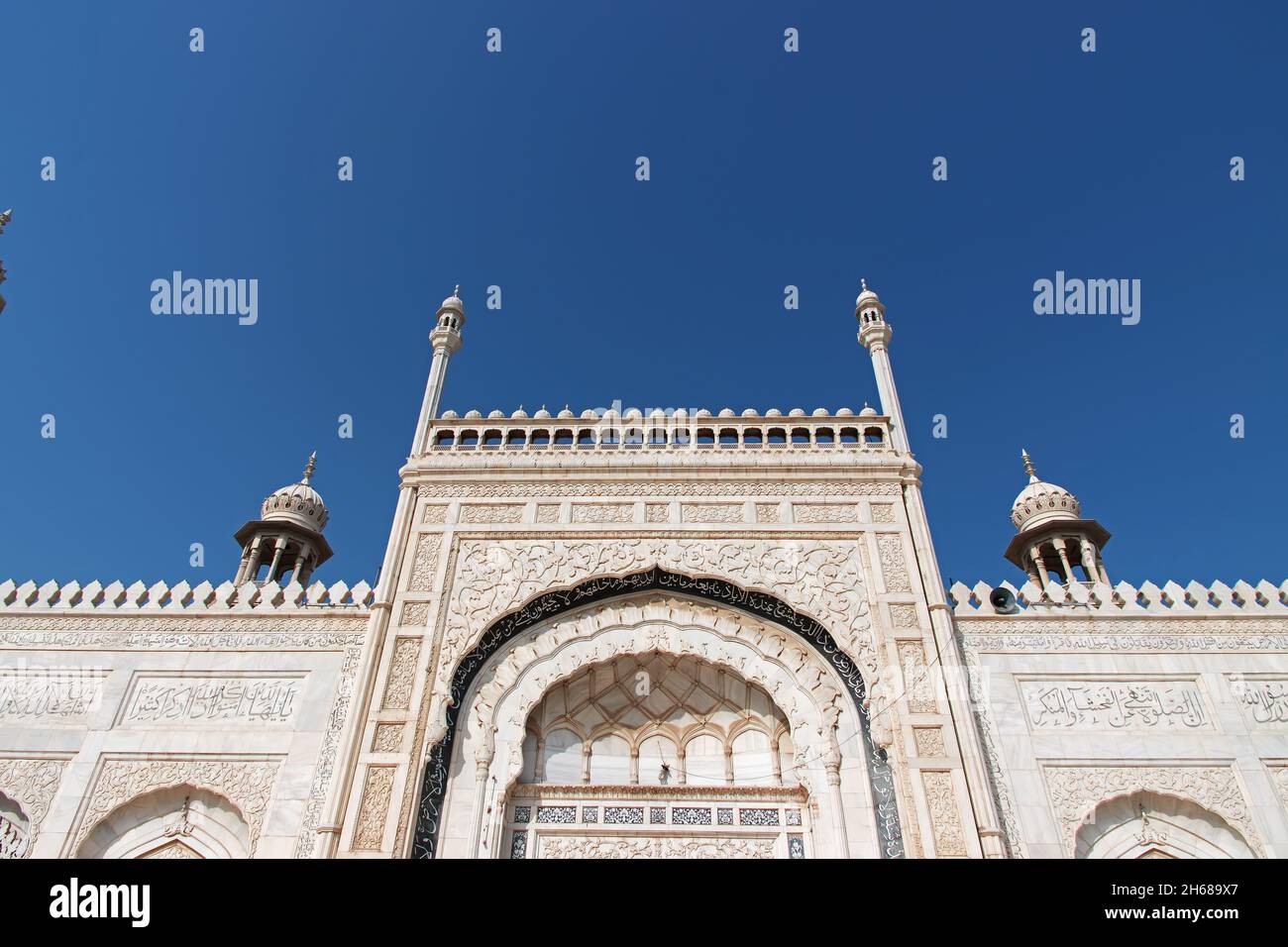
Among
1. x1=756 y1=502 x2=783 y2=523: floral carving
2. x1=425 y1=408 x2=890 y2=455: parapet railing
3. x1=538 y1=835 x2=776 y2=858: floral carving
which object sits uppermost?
x1=425 y1=408 x2=890 y2=455: parapet railing

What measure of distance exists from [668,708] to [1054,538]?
714 centimetres

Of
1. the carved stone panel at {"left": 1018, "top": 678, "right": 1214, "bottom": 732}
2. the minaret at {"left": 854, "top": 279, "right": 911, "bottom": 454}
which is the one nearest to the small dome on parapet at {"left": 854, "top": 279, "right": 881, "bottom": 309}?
the minaret at {"left": 854, "top": 279, "right": 911, "bottom": 454}

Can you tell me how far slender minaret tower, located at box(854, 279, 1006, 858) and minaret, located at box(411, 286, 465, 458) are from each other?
17.4 ft

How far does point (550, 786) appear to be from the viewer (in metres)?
7.07

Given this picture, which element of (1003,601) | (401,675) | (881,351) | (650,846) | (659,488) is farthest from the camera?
(881,351)

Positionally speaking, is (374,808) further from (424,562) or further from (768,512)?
(768,512)

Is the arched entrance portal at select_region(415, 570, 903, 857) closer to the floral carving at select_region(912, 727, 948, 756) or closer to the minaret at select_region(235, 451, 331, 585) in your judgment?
the floral carving at select_region(912, 727, 948, 756)

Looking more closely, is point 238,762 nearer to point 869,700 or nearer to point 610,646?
point 610,646

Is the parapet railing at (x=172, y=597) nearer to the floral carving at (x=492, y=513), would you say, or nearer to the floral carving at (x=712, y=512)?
the floral carving at (x=492, y=513)

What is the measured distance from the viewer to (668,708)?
805 centimetres

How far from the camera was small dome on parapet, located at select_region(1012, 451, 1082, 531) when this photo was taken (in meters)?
12.0

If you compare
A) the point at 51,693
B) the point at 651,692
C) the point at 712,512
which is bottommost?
the point at 51,693

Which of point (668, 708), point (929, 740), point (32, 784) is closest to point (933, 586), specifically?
point (929, 740)
